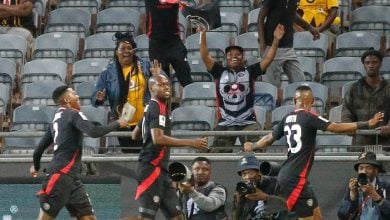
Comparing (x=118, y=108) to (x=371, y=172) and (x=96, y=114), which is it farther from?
(x=371, y=172)

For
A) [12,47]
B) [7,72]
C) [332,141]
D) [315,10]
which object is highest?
[315,10]

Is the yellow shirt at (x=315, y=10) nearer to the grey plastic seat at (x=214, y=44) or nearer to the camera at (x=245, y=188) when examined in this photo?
the grey plastic seat at (x=214, y=44)

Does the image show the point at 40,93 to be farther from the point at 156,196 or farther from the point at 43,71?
the point at 156,196

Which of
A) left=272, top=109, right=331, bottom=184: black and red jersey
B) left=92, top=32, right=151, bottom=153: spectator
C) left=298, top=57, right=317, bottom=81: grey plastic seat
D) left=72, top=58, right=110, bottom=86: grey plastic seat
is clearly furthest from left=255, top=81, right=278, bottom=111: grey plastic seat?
left=272, top=109, right=331, bottom=184: black and red jersey

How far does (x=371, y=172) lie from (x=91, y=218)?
287 cm

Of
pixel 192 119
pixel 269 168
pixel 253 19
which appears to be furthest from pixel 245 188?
pixel 253 19

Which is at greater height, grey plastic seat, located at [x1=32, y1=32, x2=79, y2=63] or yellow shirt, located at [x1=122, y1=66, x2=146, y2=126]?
grey plastic seat, located at [x1=32, y1=32, x2=79, y2=63]

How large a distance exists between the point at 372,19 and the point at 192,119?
330 centimetres

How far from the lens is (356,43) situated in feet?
68.1

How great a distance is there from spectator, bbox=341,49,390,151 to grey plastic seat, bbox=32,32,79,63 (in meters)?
4.46

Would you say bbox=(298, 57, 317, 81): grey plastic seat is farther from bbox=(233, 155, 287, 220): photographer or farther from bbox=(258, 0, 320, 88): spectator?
bbox=(233, 155, 287, 220): photographer

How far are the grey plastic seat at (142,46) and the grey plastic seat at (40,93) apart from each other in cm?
129

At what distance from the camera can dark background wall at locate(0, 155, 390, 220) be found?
1844cm

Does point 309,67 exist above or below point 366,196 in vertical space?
above
